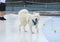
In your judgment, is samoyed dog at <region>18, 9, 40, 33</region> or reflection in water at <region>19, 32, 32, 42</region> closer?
reflection in water at <region>19, 32, 32, 42</region>

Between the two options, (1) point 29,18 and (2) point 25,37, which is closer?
(2) point 25,37

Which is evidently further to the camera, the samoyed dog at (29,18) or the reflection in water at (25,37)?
the samoyed dog at (29,18)

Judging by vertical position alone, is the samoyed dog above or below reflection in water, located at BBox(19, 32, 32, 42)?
above

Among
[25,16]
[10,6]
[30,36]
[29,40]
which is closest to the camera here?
[29,40]

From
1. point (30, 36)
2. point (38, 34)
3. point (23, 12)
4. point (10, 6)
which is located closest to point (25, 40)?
point (30, 36)

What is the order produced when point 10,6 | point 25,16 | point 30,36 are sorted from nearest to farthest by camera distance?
point 30,36, point 25,16, point 10,6

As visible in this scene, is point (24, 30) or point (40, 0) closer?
point (24, 30)

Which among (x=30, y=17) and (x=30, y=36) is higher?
(x=30, y=17)

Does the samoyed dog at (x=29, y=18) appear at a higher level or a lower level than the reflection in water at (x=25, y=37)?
higher

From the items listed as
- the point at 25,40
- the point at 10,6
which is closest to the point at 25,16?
the point at 25,40

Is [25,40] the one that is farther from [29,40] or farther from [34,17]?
[34,17]

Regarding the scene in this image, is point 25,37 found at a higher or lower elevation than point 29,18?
lower

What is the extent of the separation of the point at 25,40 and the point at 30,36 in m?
0.39

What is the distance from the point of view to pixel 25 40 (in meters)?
3.95
